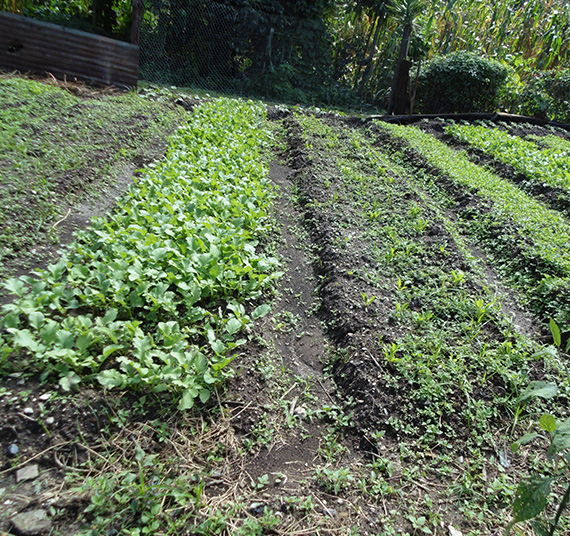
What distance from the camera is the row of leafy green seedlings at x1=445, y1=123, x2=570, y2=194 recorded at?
18.9 ft

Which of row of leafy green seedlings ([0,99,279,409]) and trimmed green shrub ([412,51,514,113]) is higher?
trimmed green shrub ([412,51,514,113])

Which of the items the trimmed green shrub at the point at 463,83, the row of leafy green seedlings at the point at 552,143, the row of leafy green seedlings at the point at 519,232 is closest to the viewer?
the row of leafy green seedlings at the point at 519,232

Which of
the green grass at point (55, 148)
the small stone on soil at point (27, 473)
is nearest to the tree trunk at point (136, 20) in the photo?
the green grass at point (55, 148)

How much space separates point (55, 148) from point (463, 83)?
32.4ft

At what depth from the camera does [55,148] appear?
4.09 m

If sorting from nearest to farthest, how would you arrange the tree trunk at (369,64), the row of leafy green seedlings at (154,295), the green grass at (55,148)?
1. the row of leafy green seedlings at (154,295)
2. the green grass at (55,148)
3. the tree trunk at (369,64)

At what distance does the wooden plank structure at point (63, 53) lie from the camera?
6566mm

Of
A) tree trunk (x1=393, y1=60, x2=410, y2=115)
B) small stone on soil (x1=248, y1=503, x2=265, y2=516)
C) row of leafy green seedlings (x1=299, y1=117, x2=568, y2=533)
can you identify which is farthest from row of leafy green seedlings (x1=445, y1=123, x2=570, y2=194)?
small stone on soil (x1=248, y1=503, x2=265, y2=516)

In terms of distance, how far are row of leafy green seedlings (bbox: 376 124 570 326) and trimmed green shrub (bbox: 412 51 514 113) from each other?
17.9ft

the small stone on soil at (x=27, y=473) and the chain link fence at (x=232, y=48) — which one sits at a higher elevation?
the chain link fence at (x=232, y=48)

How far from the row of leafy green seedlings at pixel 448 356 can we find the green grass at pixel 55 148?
100 inches

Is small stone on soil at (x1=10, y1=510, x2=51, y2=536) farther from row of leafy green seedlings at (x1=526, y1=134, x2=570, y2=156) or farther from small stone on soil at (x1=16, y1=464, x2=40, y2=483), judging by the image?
row of leafy green seedlings at (x1=526, y1=134, x2=570, y2=156)

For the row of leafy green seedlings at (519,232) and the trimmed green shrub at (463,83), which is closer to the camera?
the row of leafy green seedlings at (519,232)

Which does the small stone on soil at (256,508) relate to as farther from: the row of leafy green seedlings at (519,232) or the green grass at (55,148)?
the row of leafy green seedlings at (519,232)
